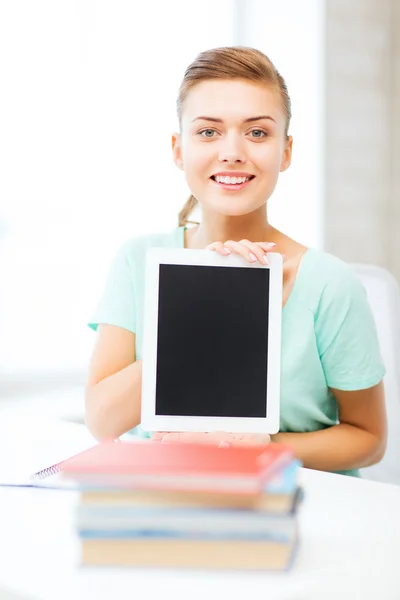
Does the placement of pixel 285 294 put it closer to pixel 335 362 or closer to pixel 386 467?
pixel 335 362

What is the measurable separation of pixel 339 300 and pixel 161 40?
56.3 inches

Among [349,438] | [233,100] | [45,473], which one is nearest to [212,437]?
[45,473]

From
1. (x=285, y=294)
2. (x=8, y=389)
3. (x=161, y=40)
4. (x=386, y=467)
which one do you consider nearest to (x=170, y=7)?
(x=161, y=40)

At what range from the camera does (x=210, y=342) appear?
105cm

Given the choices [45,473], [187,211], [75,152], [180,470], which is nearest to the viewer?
[180,470]

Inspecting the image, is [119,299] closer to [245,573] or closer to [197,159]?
[197,159]

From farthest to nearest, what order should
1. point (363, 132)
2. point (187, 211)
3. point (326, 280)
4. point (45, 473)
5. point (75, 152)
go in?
point (363, 132), point (75, 152), point (187, 211), point (326, 280), point (45, 473)

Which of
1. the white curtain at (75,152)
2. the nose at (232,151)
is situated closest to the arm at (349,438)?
the nose at (232,151)

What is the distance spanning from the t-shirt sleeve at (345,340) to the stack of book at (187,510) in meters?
0.61

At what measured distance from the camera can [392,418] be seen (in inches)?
57.4

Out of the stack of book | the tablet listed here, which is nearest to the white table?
the stack of book

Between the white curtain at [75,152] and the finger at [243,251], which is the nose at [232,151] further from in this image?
the white curtain at [75,152]

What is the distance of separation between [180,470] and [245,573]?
115mm

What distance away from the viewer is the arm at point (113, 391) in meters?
1.27
